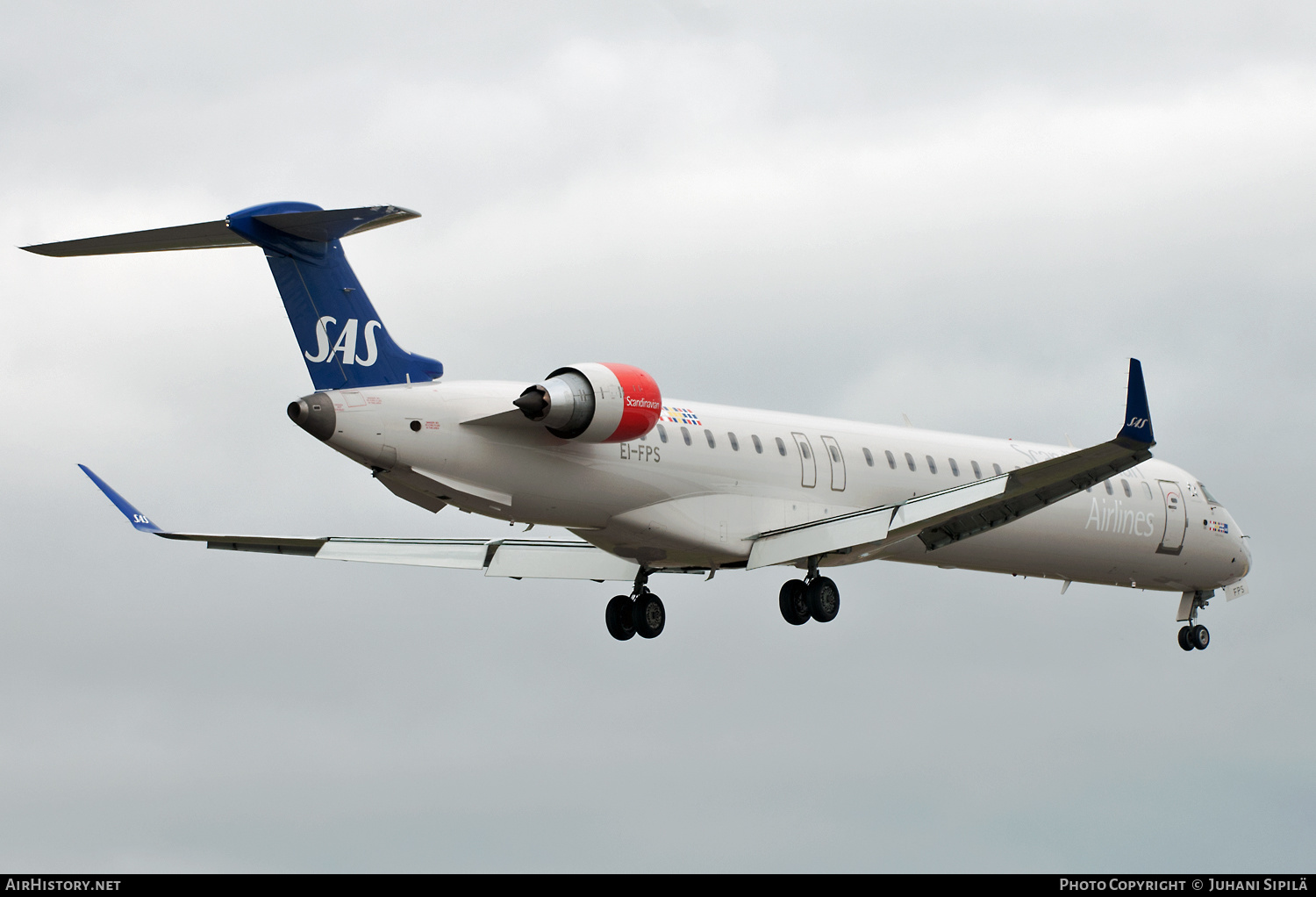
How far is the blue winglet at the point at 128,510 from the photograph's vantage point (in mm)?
23984

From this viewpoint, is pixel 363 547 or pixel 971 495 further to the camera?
pixel 363 547

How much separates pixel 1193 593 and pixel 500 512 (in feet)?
53.7

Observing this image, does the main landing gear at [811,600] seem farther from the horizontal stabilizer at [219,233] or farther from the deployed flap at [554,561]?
the horizontal stabilizer at [219,233]

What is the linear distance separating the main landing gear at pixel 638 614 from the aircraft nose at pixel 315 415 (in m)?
6.71

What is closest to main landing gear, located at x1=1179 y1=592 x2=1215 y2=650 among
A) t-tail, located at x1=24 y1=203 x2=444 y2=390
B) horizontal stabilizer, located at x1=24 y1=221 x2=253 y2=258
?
t-tail, located at x1=24 y1=203 x2=444 y2=390

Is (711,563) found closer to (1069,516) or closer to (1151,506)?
(1069,516)

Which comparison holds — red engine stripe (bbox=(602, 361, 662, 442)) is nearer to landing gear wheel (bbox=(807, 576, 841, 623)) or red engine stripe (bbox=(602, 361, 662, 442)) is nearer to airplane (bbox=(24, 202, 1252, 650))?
airplane (bbox=(24, 202, 1252, 650))

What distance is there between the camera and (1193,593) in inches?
1255

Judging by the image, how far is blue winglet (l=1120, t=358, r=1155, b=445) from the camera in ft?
65.2

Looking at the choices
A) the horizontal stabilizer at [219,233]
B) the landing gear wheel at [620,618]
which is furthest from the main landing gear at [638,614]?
the horizontal stabilizer at [219,233]

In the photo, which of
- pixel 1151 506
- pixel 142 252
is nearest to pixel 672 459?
pixel 142 252

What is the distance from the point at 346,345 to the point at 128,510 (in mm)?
5645

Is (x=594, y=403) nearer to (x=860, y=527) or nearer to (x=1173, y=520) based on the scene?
(x=860, y=527)

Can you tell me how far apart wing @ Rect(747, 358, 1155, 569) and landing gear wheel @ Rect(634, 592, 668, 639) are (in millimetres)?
1679
